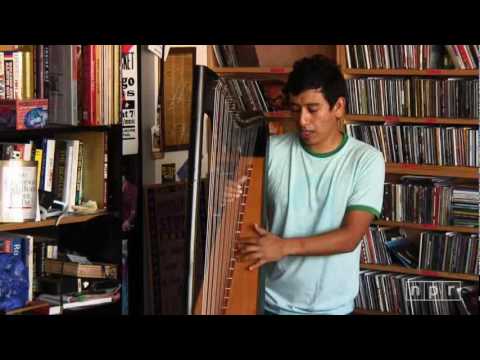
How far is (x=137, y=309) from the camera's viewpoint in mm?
3334

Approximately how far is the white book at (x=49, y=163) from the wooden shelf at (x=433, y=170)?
1594 millimetres

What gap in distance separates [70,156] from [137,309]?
2.51 feet

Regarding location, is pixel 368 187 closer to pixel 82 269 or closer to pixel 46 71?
pixel 82 269

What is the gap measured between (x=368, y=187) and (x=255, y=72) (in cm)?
187

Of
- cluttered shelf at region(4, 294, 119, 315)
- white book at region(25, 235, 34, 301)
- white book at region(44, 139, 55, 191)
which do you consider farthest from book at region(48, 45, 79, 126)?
cluttered shelf at region(4, 294, 119, 315)

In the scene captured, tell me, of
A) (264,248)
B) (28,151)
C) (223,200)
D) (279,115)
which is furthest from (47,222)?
(279,115)

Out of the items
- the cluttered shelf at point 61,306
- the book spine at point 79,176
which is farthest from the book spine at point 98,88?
the cluttered shelf at point 61,306

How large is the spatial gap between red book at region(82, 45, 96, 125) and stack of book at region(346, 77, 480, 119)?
123 cm

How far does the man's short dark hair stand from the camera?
2.20 metres

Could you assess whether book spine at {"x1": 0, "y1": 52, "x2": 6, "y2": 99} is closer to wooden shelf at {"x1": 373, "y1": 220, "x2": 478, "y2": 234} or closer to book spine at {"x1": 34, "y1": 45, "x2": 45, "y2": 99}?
book spine at {"x1": 34, "y1": 45, "x2": 45, "y2": 99}

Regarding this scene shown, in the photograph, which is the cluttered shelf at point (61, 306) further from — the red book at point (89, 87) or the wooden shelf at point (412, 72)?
the wooden shelf at point (412, 72)

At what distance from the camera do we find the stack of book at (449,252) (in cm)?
361
